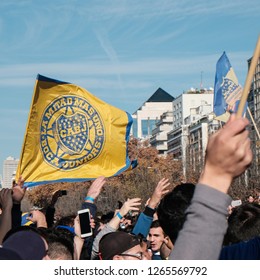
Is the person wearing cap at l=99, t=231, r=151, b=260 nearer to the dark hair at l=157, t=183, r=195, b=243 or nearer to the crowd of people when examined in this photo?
the crowd of people

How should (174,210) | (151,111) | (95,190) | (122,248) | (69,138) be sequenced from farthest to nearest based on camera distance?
1. (151,111)
2. (69,138)
3. (95,190)
4. (122,248)
5. (174,210)

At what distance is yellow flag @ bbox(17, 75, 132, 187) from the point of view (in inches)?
440

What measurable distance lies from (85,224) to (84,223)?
0.04 feet

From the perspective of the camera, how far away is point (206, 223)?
7.29 ft

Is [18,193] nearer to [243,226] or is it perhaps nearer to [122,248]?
[243,226]

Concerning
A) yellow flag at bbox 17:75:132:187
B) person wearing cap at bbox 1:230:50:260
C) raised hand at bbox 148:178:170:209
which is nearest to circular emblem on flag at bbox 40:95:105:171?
yellow flag at bbox 17:75:132:187

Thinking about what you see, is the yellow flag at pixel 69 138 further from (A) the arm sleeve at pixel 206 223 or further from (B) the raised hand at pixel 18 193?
(A) the arm sleeve at pixel 206 223

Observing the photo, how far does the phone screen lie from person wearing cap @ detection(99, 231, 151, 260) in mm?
776

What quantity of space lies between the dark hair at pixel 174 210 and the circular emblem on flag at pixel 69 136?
6966 millimetres

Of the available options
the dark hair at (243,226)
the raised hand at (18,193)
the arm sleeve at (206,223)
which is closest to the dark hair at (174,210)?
the dark hair at (243,226)

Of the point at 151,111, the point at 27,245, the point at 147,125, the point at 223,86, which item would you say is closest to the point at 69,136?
the point at 223,86

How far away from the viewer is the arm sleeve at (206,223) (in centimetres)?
222
